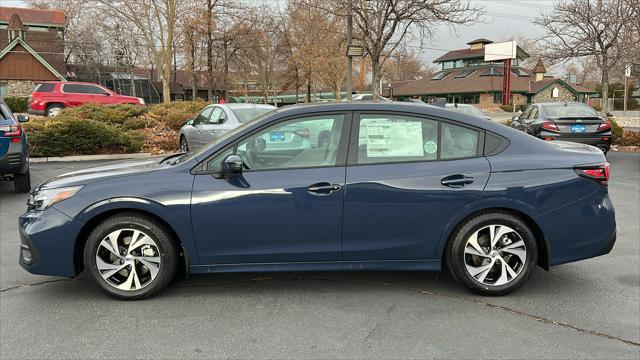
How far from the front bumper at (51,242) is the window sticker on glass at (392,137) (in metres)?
2.31

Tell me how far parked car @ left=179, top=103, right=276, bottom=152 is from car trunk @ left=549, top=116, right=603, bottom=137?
6752mm

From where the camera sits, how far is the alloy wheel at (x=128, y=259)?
387 centimetres

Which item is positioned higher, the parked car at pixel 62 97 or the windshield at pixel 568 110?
the parked car at pixel 62 97

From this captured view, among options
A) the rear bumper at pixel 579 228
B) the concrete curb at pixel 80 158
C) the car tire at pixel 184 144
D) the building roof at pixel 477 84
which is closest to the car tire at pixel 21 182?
the concrete curb at pixel 80 158

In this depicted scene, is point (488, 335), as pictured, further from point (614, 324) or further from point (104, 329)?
point (104, 329)

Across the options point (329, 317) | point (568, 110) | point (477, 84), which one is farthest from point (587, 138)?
point (477, 84)

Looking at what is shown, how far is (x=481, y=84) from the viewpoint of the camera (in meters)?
58.0

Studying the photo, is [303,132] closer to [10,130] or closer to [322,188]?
[322,188]

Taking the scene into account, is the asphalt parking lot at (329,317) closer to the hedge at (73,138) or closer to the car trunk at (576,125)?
the car trunk at (576,125)

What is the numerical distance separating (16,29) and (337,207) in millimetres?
51037

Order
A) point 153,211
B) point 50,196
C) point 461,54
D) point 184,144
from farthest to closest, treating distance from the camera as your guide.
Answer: point 461,54, point 184,144, point 50,196, point 153,211

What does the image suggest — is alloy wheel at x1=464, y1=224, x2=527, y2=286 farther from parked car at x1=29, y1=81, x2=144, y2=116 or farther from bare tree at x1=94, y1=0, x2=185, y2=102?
bare tree at x1=94, y1=0, x2=185, y2=102

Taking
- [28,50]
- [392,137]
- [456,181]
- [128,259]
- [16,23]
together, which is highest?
[16,23]

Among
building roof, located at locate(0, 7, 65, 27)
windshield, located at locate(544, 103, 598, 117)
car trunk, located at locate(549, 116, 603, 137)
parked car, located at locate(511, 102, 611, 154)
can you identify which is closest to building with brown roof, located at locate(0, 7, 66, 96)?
building roof, located at locate(0, 7, 65, 27)
